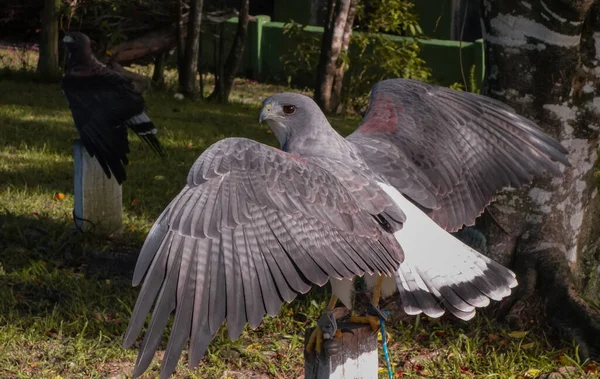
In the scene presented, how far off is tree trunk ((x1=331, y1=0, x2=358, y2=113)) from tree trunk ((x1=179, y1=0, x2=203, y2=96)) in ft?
6.01

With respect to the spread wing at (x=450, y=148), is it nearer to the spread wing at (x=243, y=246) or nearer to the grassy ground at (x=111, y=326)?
the spread wing at (x=243, y=246)

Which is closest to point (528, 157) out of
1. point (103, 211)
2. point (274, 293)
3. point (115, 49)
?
point (274, 293)

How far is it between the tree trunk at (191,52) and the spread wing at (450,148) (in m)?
7.13

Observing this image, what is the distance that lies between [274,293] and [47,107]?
25.4ft

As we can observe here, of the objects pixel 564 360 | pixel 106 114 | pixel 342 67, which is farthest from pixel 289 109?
pixel 342 67

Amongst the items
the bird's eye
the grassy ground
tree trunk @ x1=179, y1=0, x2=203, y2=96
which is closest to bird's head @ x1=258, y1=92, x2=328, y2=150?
the bird's eye

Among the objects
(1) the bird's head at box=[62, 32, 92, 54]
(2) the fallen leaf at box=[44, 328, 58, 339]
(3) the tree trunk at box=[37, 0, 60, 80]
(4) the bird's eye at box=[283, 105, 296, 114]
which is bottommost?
(2) the fallen leaf at box=[44, 328, 58, 339]

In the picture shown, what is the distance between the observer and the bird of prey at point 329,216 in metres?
2.61

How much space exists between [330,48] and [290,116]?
7315 mm

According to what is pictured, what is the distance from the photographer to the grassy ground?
4223mm

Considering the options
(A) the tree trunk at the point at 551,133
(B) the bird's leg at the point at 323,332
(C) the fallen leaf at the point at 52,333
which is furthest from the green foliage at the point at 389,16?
(B) the bird's leg at the point at 323,332

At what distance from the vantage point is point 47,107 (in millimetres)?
9773

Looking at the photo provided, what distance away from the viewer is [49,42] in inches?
450

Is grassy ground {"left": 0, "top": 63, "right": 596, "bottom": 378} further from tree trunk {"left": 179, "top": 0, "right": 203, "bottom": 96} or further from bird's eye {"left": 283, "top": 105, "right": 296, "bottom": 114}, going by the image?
tree trunk {"left": 179, "top": 0, "right": 203, "bottom": 96}
